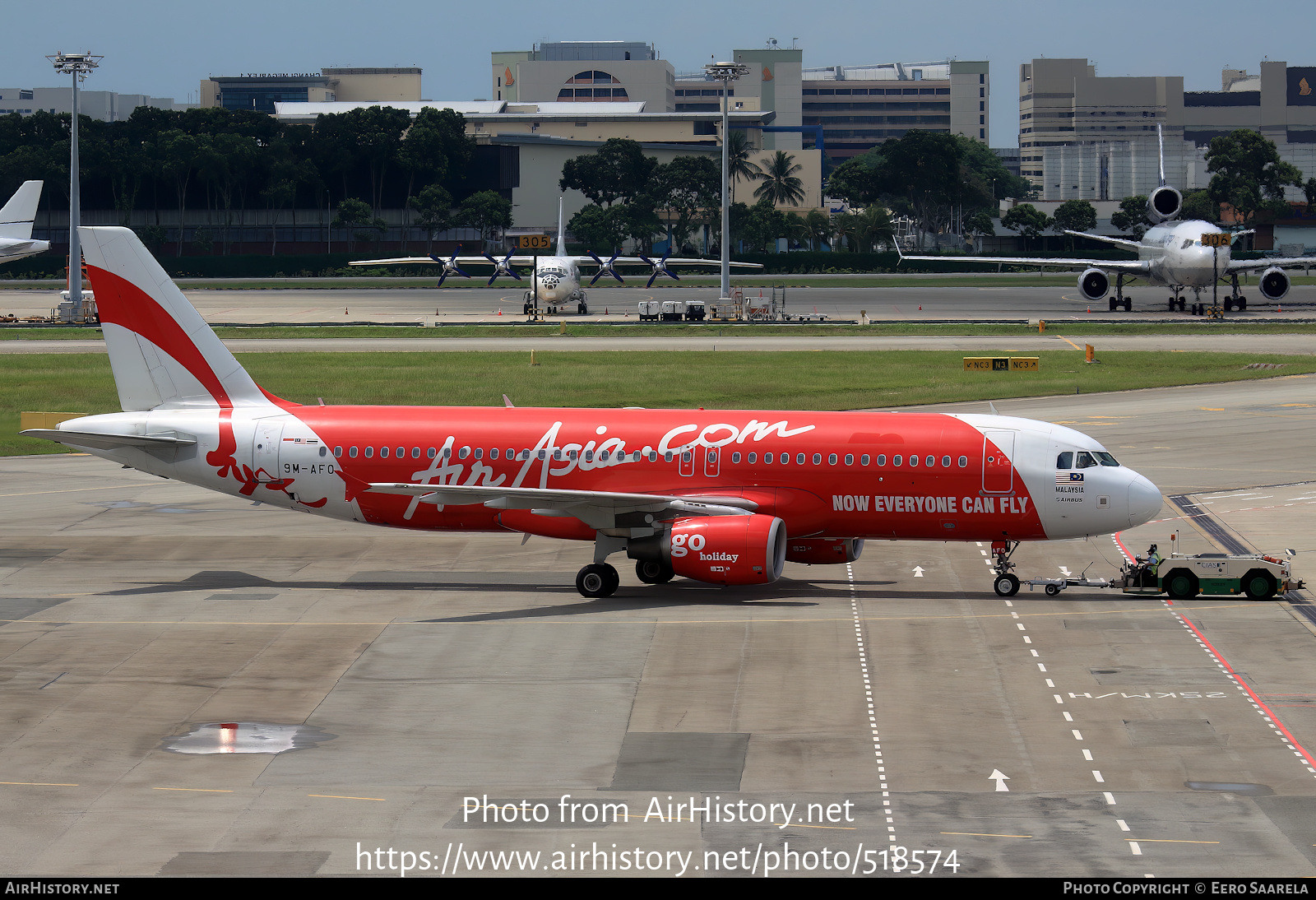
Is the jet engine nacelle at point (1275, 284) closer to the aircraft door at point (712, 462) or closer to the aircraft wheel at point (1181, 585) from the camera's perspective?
the aircraft wheel at point (1181, 585)

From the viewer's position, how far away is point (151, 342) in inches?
1463

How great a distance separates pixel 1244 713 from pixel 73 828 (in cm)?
1908

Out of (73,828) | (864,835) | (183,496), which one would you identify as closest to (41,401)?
(183,496)

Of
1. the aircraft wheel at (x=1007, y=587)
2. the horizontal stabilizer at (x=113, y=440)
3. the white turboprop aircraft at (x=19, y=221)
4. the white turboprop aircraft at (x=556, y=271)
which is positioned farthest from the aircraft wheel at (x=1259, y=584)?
the white turboprop aircraft at (x=19, y=221)

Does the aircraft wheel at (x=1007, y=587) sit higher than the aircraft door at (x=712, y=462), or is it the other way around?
the aircraft door at (x=712, y=462)

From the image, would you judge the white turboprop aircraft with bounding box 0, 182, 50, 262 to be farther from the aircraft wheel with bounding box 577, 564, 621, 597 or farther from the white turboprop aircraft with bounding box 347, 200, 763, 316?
the aircraft wheel with bounding box 577, 564, 621, 597

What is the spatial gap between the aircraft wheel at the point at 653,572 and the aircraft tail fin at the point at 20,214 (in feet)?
364

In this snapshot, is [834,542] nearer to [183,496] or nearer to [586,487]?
[586,487]

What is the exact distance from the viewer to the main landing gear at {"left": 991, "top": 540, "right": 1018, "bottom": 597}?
112 ft

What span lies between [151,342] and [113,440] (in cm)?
291

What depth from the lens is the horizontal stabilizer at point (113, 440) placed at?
3522 centimetres

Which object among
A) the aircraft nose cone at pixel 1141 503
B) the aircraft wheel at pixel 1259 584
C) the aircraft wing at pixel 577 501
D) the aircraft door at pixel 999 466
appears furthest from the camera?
the aircraft door at pixel 999 466

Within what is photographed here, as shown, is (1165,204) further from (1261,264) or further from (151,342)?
(151,342)

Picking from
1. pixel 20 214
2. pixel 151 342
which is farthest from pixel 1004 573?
pixel 20 214
